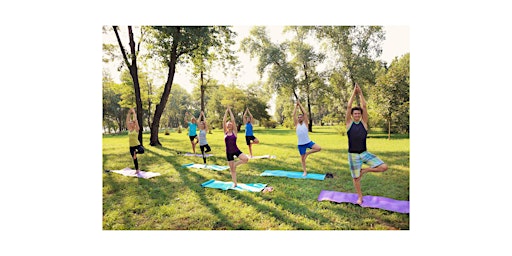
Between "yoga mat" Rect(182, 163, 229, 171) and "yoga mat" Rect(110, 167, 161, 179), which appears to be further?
"yoga mat" Rect(182, 163, 229, 171)

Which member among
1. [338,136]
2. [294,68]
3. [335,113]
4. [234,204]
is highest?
[294,68]

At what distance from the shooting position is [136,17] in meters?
4.28

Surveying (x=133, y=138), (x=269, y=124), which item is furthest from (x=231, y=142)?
(x=269, y=124)

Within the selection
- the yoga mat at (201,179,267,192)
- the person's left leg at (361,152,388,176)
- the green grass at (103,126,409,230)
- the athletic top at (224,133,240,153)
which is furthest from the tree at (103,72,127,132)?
the person's left leg at (361,152,388,176)

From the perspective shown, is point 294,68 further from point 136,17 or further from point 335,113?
point 136,17

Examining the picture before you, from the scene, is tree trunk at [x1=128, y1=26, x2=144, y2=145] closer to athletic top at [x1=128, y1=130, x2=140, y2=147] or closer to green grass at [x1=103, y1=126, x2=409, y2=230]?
green grass at [x1=103, y1=126, x2=409, y2=230]

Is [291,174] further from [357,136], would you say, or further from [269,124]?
[269,124]

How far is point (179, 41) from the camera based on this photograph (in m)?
5.67

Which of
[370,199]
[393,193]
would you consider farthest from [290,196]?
[393,193]

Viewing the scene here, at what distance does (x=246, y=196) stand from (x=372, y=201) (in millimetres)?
2110

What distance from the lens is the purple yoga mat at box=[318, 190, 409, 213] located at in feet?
13.0

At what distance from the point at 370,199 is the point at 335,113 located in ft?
11.4

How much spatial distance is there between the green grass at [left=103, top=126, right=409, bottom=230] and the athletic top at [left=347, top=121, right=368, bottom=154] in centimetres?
93

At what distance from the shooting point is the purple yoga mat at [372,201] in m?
3.97
